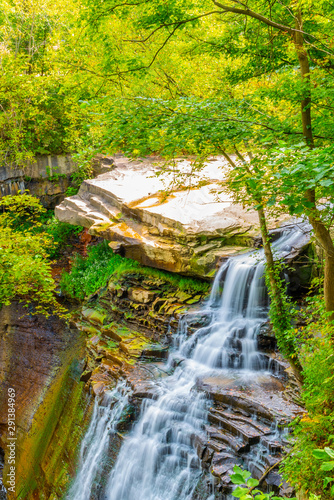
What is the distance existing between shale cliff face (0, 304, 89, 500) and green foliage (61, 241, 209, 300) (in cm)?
141

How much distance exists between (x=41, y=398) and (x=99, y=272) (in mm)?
4353

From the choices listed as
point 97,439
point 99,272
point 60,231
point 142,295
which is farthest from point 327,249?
point 60,231

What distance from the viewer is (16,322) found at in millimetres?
13438

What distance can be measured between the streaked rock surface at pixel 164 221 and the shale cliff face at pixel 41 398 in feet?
11.7

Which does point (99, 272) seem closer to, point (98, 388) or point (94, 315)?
point (94, 315)

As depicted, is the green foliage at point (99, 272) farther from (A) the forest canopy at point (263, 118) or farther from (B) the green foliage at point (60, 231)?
(A) the forest canopy at point (263, 118)

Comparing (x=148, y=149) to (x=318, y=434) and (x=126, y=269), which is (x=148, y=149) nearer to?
(x=318, y=434)

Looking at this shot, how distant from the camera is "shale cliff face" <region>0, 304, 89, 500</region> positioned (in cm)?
938

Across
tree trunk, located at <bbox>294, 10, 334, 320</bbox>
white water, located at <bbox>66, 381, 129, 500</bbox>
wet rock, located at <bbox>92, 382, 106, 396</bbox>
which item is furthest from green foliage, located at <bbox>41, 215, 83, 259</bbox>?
tree trunk, located at <bbox>294, 10, 334, 320</bbox>

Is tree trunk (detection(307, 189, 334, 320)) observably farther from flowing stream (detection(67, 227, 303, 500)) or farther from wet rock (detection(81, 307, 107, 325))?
wet rock (detection(81, 307, 107, 325))

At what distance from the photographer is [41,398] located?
11.2 meters

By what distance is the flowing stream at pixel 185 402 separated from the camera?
6973 mm

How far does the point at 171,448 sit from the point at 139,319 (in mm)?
3737

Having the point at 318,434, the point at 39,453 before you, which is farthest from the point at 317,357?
the point at 39,453
